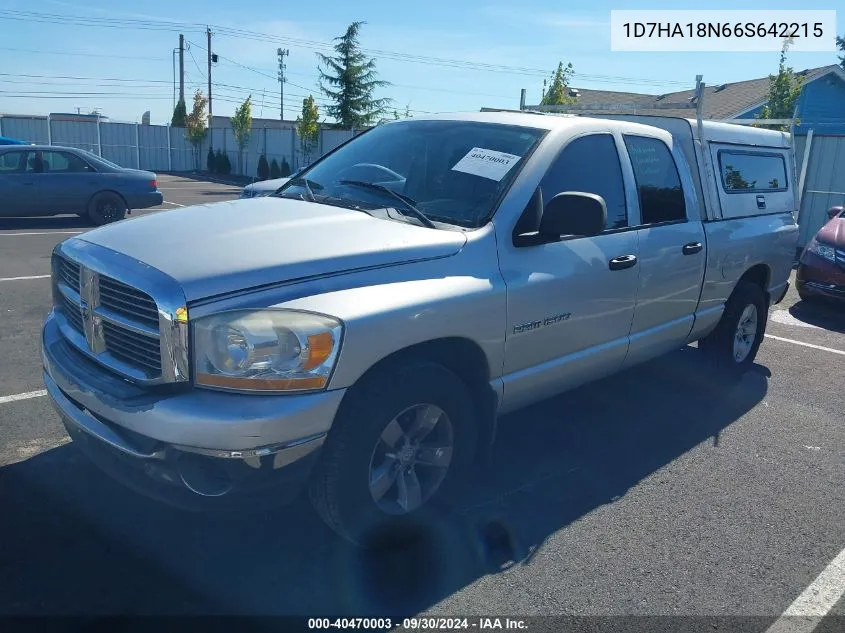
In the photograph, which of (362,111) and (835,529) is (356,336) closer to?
(835,529)

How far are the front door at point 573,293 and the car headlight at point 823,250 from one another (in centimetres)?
579

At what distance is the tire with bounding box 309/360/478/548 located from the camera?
2.92m

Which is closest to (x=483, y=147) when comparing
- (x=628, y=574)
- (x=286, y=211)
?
(x=286, y=211)

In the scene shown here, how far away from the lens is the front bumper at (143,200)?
46.2 ft

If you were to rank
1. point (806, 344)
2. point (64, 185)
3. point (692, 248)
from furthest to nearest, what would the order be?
point (64, 185), point (806, 344), point (692, 248)

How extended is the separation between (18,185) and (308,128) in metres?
17.3

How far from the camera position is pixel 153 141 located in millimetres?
35844

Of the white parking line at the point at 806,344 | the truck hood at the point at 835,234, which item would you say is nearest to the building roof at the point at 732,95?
the truck hood at the point at 835,234

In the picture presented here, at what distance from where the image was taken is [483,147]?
398cm

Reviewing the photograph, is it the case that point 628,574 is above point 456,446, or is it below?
below

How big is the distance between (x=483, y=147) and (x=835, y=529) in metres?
2.69

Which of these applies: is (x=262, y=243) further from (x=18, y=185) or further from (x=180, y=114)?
(x=180, y=114)

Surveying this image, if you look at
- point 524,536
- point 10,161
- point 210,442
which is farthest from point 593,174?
point 10,161

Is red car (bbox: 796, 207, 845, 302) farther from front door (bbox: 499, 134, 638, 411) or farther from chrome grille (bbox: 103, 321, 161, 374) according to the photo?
chrome grille (bbox: 103, 321, 161, 374)
